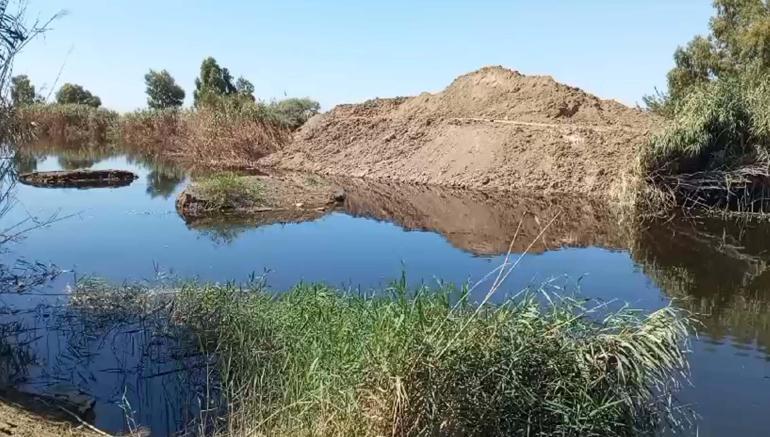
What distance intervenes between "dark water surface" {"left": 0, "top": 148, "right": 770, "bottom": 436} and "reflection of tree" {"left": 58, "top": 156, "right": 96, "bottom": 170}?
8035 mm

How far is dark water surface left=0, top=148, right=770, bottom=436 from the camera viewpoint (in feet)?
20.4

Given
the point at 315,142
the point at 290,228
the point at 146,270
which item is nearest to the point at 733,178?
the point at 290,228

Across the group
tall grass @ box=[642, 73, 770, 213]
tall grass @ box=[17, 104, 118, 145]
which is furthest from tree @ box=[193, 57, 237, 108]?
tall grass @ box=[642, 73, 770, 213]

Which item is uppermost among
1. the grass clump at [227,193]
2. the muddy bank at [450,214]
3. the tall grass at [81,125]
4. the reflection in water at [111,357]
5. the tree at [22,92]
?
the tall grass at [81,125]

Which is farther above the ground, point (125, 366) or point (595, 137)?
point (595, 137)

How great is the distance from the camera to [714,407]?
591cm

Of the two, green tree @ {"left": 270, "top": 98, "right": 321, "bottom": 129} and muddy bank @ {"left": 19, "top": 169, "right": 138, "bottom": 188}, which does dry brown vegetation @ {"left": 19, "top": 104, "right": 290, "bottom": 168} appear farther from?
muddy bank @ {"left": 19, "top": 169, "right": 138, "bottom": 188}

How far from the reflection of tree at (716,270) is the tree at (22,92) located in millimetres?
8313

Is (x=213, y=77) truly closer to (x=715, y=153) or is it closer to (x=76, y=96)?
(x=76, y=96)

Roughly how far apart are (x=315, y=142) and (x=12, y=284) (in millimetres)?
21810

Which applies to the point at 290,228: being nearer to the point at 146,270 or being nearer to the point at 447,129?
the point at 146,270

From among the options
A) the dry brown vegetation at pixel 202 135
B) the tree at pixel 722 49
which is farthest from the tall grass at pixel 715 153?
the dry brown vegetation at pixel 202 135

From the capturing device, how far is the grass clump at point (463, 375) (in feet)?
14.4

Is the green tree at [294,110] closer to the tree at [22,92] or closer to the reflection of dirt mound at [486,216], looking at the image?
the reflection of dirt mound at [486,216]
